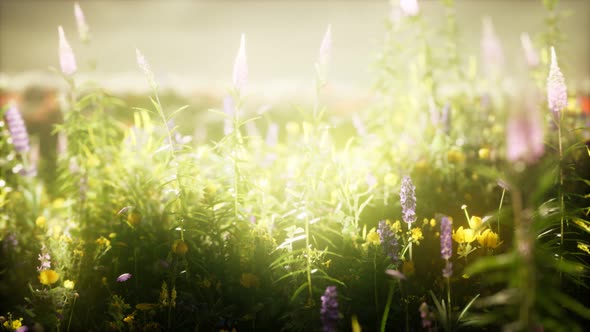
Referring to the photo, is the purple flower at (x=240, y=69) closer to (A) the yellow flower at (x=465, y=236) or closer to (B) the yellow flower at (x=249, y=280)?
(B) the yellow flower at (x=249, y=280)

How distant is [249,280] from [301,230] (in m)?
0.45

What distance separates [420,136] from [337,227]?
184 cm

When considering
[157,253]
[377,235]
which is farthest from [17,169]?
[377,235]

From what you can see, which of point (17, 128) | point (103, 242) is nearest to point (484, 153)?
point (103, 242)

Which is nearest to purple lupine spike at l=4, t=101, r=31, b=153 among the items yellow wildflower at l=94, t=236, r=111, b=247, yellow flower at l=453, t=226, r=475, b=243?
yellow wildflower at l=94, t=236, r=111, b=247

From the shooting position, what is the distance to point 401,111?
15.9ft

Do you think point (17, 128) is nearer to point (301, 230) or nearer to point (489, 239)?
point (301, 230)

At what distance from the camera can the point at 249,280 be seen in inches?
87.6

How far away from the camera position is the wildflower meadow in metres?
2.04

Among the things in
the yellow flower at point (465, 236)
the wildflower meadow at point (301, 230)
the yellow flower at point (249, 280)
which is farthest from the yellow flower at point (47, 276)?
the yellow flower at point (465, 236)

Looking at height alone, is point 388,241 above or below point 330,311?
above

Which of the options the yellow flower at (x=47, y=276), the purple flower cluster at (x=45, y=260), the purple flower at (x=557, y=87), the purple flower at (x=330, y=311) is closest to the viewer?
the purple flower at (x=330, y=311)

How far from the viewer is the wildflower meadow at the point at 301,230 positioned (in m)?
2.04

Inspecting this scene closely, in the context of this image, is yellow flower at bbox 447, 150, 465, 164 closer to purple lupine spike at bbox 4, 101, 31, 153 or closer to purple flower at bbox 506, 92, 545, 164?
purple flower at bbox 506, 92, 545, 164
